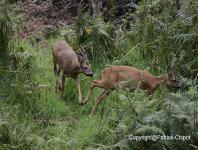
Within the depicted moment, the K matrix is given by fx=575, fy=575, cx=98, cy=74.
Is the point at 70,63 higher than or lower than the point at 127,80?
higher

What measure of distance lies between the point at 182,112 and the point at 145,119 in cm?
43

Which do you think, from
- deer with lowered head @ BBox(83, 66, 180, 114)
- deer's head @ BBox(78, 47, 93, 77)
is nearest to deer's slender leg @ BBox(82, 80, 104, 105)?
deer with lowered head @ BBox(83, 66, 180, 114)

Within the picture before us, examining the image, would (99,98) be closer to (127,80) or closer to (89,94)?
(89,94)

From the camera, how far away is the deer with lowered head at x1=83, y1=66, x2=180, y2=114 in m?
8.67

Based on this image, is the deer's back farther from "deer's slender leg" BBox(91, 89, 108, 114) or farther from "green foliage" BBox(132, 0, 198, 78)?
"green foliage" BBox(132, 0, 198, 78)

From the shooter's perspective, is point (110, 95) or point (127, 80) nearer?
point (127, 80)

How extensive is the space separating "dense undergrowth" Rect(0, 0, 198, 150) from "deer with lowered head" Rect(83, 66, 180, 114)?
15cm

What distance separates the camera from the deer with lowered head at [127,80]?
341 inches

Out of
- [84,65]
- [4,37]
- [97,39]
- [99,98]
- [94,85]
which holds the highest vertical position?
[4,37]

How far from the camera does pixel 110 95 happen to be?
28.8 feet

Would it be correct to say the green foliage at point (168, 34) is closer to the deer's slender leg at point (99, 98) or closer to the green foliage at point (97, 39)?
the green foliage at point (97, 39)

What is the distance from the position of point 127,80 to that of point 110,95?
40 cm

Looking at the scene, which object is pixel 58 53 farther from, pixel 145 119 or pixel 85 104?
pixel 145 119

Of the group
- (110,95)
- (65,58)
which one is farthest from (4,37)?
(110,95)
